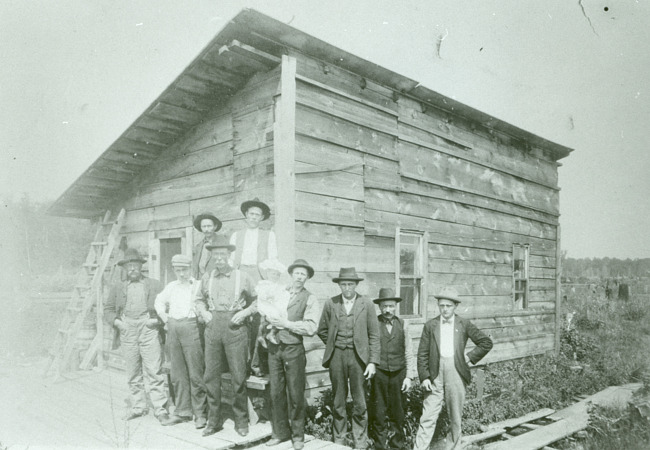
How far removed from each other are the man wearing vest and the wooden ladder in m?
4.75

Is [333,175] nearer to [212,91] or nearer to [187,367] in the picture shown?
[212,91]

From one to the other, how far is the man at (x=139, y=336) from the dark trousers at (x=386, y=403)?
8.57ft

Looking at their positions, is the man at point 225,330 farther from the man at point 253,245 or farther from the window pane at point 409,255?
the window pane at point 409,255

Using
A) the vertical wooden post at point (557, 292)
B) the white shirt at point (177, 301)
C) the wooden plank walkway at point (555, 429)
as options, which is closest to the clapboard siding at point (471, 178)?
the vertical wooden post at point (557, 292)

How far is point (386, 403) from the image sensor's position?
18.3 ft

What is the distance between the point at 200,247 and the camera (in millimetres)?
6777

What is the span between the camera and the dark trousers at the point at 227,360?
5258 millimetres

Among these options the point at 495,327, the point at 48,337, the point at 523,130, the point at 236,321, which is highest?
the point at 523,130

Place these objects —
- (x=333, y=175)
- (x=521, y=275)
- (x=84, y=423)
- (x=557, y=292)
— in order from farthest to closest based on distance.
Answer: (x=557, y=292), (x=521, y=275), (x=333, y=175), (x=84, y=423)

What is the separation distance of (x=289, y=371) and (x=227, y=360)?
2.50ft

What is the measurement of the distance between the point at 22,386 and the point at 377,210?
687 cm

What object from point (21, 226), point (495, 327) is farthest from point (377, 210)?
point (21, 226)

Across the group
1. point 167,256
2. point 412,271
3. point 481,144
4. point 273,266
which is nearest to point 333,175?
point 273,266

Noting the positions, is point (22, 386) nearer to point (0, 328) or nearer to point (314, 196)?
point (314, 196)
